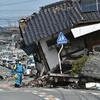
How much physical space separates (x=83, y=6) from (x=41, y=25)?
10.4 feet

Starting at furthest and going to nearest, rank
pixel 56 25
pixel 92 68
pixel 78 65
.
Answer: pixel 56 25
pixel 78 65
pixel 92 68

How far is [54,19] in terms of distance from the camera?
2698 cm

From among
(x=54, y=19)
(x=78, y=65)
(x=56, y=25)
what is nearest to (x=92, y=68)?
(x=78, y=65)

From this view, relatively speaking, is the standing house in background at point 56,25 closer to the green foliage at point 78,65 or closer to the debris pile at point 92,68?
the green foliage at point 78,65

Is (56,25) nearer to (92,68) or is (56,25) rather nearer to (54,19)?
(54,19)

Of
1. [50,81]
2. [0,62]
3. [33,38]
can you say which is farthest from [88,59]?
[0,62]

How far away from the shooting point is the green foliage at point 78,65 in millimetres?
23281

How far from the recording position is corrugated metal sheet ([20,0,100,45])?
86.3 feet

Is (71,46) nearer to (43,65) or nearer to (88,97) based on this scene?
(43,65)

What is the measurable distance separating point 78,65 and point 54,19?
471 cm

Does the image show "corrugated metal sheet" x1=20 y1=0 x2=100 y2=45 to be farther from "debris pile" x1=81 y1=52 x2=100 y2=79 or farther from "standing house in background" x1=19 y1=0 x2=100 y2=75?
"debris pile" x1=81 y1=52 x2=100 y2=79

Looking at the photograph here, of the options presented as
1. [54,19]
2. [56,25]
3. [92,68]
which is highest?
[54,19]

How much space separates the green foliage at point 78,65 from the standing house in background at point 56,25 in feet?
7.99

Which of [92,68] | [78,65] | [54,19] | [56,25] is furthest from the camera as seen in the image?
[54,19]
